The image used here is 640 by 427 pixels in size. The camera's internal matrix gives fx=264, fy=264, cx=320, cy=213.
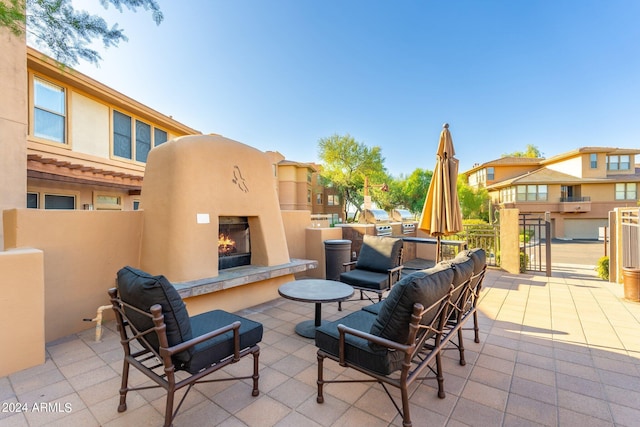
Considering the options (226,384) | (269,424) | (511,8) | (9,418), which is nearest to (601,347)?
(269,424)

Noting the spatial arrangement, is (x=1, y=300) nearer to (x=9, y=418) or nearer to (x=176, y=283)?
(x=9, y=418)

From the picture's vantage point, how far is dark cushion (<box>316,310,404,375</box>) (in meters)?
2.06

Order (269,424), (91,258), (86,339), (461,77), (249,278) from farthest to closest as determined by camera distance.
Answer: (461,77) → (249,278) → (91,258) → (86,339) → (269,424)

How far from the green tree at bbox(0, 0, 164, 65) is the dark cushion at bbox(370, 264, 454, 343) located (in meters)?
5.82

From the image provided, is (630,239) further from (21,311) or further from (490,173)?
(490,173)

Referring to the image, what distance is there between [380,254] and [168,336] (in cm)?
405

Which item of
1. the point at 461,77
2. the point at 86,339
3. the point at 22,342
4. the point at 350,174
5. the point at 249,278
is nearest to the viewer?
the point at 22,342

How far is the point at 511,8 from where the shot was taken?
7793 mm

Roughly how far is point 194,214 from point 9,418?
9.45 ft

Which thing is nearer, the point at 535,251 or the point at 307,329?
the point at 307,329

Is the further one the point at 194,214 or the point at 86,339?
the point at 194,214

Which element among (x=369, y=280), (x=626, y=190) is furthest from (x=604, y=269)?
(x=626, y=190)

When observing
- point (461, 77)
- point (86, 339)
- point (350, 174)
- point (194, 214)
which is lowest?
point (86, 339)

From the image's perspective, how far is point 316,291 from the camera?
12.7 ft
